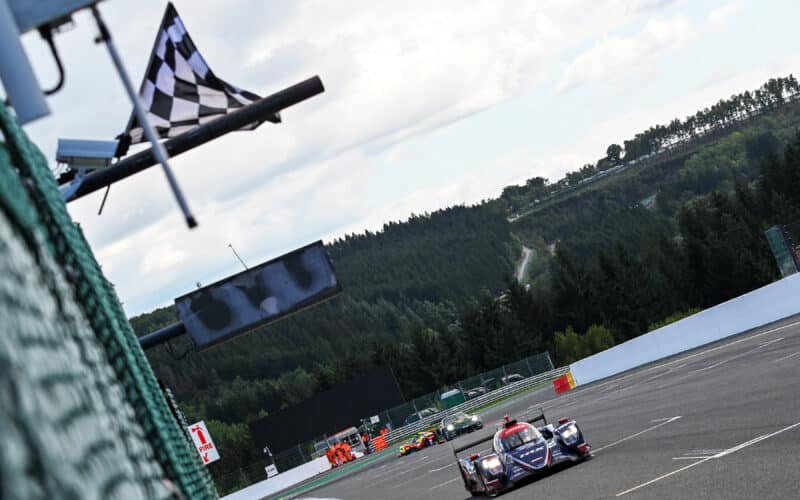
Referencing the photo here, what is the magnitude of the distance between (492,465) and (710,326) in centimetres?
1829

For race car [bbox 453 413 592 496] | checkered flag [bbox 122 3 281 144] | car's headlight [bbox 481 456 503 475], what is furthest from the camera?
car's headlight [bbox 481 456 503 475]

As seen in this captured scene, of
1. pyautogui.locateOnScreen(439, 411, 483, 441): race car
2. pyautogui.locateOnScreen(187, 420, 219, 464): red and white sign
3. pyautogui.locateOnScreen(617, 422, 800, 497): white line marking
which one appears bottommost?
pyautogui.locateOnScreen(439, 411, 483, 441): race car

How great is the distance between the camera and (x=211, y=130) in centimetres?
847

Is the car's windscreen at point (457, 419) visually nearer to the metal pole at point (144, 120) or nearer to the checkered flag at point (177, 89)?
the checkered flag at point (177, 89)

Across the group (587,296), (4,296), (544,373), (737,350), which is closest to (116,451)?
(4,296)

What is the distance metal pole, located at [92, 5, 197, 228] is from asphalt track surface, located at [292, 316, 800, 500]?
7879mm

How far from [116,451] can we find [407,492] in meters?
23.4

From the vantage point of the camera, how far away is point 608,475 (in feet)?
50.9

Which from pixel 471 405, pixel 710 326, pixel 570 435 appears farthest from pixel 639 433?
pixel 471 405

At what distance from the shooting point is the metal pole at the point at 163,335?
13.4 m

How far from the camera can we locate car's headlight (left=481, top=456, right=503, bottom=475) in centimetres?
1798

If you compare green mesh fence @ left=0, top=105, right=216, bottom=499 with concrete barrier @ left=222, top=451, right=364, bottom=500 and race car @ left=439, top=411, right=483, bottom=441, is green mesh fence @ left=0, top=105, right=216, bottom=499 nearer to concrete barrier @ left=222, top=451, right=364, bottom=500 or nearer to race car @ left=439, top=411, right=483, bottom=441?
race car @ left=439, top=411, right=483, bottom=441

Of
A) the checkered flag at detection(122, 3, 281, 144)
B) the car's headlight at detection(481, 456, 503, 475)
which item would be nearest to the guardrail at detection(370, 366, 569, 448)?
the car's headlight at detection(481, 456, 503, 475)

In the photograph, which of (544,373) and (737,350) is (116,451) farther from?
(544,373)
